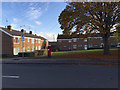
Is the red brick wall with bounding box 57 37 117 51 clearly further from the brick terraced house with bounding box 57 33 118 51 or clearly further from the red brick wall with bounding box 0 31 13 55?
the red brick wall with bounding box 0 31 13 55

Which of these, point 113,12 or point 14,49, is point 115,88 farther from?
point 14,49

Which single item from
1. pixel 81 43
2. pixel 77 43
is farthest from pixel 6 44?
pixel 81 43

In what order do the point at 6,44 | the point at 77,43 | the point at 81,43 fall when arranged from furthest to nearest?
the point at 77,43, the point at 81,43, the point at 6,44

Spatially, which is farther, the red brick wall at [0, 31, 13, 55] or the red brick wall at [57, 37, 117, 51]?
the red brick wall at [57, 37, 117, 51]

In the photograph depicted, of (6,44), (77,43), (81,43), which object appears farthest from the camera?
(77,43)

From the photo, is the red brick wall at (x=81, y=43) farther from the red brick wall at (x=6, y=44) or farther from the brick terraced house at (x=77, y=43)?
the red brick wall at (x=6, y=44)

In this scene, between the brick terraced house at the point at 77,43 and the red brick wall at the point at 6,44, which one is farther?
the brick terraced house at the point at 77,43

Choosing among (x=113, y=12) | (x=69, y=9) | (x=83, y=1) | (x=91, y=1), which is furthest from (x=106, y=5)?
(x=69, y=9)

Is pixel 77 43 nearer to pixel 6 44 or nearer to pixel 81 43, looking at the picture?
pixel 81 43

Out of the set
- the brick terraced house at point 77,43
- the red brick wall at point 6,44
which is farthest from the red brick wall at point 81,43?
the red brick wall at point 6,44

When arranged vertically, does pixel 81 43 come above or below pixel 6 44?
above

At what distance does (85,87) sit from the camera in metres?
4.33

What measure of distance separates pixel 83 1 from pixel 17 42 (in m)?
22.5

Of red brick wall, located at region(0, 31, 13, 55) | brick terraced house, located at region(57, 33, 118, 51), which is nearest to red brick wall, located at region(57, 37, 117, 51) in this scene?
brick terraced house, located at region(57, 33, 118, 51)
